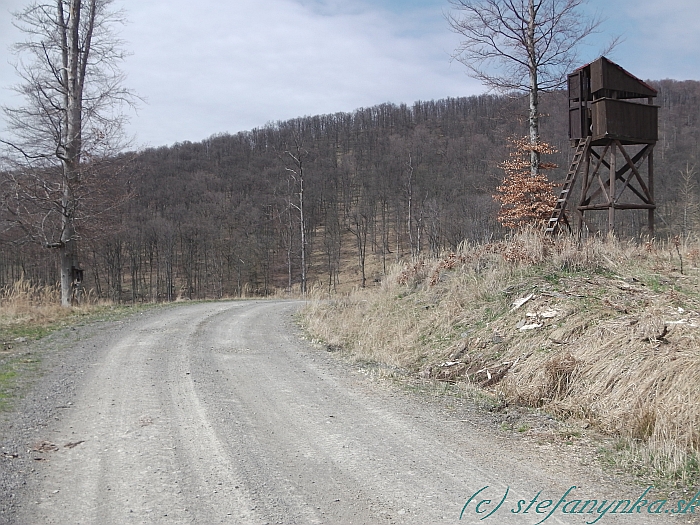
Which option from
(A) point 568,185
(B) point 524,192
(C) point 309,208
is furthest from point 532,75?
(C) point 309,208

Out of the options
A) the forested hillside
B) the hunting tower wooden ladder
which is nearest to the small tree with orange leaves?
the hunting tower wooden ladder

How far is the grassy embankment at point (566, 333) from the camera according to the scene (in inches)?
187

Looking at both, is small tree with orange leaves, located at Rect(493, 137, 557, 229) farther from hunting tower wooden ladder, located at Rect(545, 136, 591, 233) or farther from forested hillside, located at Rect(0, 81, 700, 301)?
forested hillside, located at Rect(0, 81, 700, 301)

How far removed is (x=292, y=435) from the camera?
478 cm

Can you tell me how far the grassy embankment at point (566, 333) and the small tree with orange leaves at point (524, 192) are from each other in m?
3.23

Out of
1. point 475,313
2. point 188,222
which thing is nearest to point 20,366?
point 475,313

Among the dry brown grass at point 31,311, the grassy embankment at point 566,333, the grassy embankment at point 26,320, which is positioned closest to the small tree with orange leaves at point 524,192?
the grassy embankment at point 566,333

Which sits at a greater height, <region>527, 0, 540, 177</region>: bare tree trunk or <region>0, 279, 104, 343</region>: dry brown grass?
<region>527, 0, 540, 177</region>: bare tree trunk

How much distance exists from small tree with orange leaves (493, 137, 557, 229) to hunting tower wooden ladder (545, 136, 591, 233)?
0.50 meters

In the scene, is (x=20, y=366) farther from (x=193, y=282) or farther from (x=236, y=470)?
(x=193, y=282)

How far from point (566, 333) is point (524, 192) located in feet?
26.6

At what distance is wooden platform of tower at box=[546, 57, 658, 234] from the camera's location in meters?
13.5

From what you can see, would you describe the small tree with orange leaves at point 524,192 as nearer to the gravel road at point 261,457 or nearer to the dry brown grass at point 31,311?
the gravel road at point 261,457

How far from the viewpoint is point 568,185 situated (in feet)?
44.4
